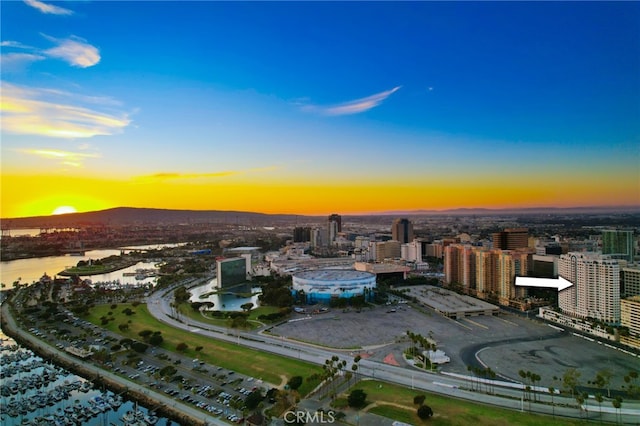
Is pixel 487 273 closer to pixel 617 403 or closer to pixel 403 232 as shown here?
pixel 617 403

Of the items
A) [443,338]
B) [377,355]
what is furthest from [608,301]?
[377,355]

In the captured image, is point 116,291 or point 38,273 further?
point 38,273

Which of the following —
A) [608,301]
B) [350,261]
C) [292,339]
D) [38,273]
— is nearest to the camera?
[292,339]

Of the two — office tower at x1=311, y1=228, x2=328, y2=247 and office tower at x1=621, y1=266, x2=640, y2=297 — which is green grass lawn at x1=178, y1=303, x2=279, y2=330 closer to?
office tower at x1=621, y1=266, x2=640, y2=297

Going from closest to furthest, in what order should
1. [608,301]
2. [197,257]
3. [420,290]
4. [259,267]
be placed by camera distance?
1. [608,301]
2. [420,290]
3. [259,267]
4. [197,257]

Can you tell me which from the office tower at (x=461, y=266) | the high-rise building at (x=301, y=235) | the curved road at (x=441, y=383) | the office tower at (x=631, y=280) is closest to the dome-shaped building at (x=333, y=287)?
the office tower at (x=461, y=266)

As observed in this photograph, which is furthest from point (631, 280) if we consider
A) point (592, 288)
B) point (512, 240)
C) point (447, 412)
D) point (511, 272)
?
point (447, 412)

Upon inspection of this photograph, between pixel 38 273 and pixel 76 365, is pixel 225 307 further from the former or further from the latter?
pixel 38 273
